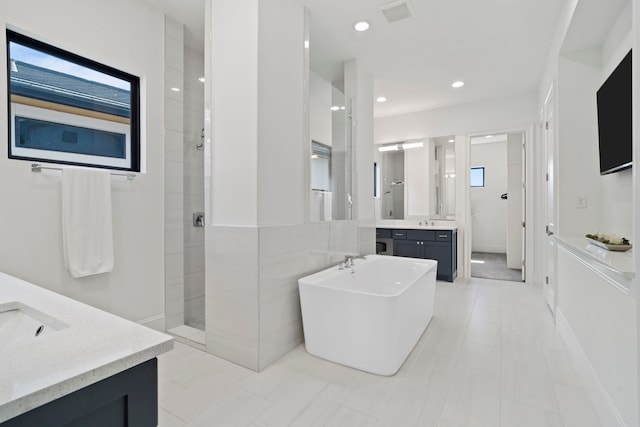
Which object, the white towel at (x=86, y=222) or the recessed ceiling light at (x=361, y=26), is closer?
the white towel at (x=86, y=222)

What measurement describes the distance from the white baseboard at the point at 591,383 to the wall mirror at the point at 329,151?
6.89 ft

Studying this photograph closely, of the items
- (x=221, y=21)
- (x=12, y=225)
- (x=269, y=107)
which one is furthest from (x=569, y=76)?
(x=12, y=225)

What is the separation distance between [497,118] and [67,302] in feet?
17.4

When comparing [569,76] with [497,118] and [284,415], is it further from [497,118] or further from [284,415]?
[284,415]

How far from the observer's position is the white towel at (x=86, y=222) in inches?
81.8

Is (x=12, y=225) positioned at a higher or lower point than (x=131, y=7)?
lower

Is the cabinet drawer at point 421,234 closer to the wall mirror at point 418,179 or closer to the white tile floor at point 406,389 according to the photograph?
the wall mirror at point 418,179

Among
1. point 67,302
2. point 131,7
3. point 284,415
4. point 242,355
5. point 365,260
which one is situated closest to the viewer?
point 67,302

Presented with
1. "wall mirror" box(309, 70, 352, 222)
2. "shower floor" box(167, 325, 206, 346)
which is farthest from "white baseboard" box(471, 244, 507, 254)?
"shower floor" box(167, 325, 206, 346)

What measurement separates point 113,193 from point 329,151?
77.9 inches

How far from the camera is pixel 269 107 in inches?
87.9

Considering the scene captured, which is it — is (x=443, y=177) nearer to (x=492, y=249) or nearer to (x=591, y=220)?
(x=591, y=220)

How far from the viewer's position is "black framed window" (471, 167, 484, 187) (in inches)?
297

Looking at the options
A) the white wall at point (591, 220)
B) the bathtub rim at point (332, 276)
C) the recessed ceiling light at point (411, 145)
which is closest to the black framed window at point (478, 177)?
the recessed ceiling light at point (411, 145)
